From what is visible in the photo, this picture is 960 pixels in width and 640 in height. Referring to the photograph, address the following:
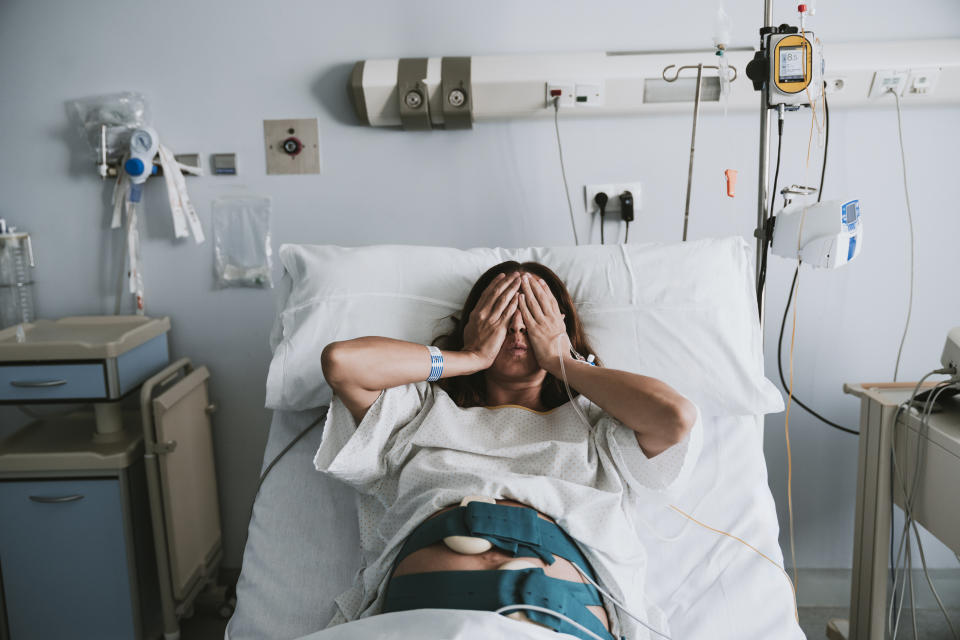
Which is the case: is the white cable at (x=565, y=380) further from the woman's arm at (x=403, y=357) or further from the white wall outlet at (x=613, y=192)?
the white wall outlet at (x=613, y=192)

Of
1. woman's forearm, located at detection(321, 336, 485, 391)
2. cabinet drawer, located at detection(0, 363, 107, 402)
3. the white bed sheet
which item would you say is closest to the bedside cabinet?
cabinet drawer, located at detection(0, 363, 107, 402)

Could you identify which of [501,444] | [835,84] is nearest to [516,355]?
[501,444]

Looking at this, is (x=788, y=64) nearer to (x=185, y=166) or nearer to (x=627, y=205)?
(x=627, y=205)

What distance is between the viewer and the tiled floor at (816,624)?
1960 mm

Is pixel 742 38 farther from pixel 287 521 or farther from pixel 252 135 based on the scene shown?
pixel 287 521

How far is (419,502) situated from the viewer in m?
1.29

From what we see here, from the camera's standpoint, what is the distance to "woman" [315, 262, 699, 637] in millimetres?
1195

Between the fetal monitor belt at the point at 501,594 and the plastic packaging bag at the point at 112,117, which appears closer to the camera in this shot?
the fetal monitor belt at the point at 501,594

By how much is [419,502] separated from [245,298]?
3.53 ft

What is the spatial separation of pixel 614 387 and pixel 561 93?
2.99ft

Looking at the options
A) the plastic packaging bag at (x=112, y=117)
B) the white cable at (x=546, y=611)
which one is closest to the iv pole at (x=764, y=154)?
the white cable at (x=546, y=611)

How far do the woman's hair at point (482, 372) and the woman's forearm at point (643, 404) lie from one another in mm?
156

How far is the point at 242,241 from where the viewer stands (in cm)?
206

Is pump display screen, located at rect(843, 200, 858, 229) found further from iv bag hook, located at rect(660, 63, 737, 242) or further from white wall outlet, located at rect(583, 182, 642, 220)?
white wall outlet, located at rect(583, 182, 642, 220)
